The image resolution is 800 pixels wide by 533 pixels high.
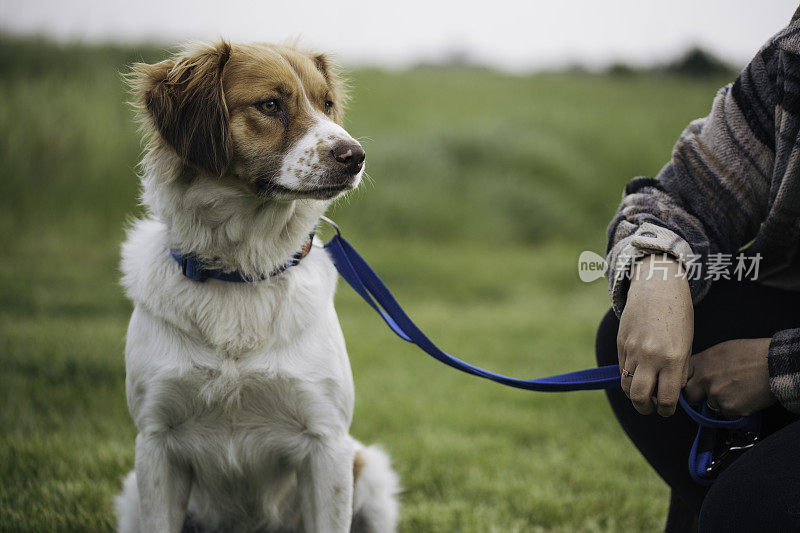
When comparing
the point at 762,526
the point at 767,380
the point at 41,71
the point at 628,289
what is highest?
the point at 628,289

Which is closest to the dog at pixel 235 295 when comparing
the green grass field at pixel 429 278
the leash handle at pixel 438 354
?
the leash handle at pixel 438 354

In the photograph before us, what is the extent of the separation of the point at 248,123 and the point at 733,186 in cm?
126

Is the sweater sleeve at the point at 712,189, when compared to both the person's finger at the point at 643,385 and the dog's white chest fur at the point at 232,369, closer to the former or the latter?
the person's finger at the point at 643,385

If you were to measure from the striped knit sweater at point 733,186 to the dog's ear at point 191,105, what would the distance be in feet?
3.49

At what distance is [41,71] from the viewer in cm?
902

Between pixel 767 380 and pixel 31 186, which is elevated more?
pixel 767 380

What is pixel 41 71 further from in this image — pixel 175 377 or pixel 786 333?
pixel 786 333

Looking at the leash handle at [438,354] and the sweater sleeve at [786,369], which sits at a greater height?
the sweater sleeve at [786,369]

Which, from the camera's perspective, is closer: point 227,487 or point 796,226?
point 796,226

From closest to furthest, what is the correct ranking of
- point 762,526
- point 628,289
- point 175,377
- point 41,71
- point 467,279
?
point 762,526, point 628,289, point 175,377, point 467,279, point 41,71

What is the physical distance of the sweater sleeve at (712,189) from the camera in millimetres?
1551

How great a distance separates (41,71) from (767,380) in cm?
978

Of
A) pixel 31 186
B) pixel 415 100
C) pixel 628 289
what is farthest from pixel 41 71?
pixel 628 289

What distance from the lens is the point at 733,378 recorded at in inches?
58.0
